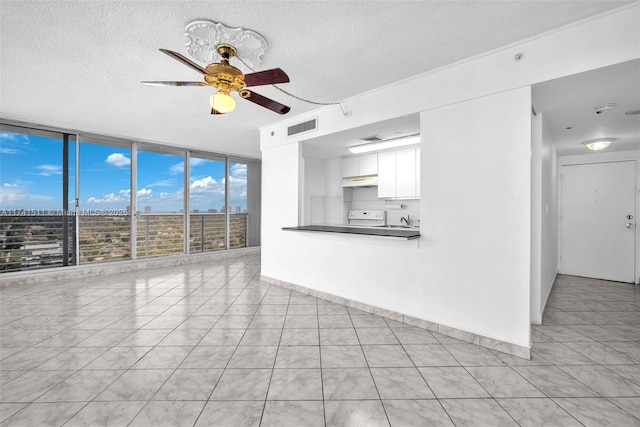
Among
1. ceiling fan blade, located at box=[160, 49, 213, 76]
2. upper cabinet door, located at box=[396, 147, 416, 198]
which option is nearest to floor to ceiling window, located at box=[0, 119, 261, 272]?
upper cabinet door, located at box=[396, 147, 416, 198]

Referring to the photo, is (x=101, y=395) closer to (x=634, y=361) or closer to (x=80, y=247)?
(x=634, y=361)

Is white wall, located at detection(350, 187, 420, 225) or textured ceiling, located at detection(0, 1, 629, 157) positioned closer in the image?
textured ceiling, located at detection(0, 1, 629, 157)

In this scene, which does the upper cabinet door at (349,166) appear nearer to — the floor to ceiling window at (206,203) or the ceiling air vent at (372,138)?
the ceiling air vent at (372,138)

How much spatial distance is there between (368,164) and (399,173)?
2.24 feet

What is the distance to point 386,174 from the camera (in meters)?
4.71

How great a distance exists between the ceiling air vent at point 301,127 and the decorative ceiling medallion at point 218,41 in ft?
4.75

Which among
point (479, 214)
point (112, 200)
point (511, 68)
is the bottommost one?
point (479, 214)

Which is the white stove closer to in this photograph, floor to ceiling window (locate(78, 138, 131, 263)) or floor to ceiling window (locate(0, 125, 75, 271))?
floor to ceiling window (locate(78, 138, 131, 263))

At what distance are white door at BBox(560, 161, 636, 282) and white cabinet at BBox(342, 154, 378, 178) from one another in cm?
360

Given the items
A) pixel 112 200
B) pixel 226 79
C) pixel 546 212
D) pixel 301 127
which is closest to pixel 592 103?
pixel 546 212

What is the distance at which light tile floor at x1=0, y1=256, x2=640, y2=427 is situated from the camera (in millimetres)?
1604

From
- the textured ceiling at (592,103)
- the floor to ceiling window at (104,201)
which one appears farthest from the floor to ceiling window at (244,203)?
the textured ceiling at (592,103)

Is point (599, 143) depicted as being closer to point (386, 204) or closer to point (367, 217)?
point (386, 204)

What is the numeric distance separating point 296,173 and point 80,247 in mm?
4255
